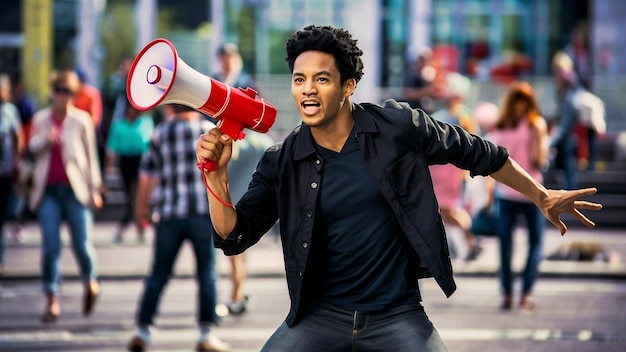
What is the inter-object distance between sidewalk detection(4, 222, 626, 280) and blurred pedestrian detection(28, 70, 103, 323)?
239cm

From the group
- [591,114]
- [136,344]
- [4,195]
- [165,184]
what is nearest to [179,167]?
[165,184]

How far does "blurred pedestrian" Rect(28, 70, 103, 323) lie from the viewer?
9.74 meters

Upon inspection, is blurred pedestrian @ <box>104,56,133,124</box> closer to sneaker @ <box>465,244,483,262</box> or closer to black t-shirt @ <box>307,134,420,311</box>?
sneaker @ <box>465,244,483,262</box>

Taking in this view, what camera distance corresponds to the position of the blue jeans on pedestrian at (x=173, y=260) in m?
8.26

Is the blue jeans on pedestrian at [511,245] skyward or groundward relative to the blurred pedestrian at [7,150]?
groundward

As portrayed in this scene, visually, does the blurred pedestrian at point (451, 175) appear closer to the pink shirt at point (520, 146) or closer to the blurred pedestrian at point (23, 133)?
the pink shirt at point (520, 146)

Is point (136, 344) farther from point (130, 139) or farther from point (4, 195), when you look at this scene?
point (130, 139)

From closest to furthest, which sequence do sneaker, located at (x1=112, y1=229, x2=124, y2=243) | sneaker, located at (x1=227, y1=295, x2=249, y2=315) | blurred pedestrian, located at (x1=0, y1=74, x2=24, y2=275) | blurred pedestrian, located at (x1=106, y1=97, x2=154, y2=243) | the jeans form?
1. sneaker, located at (x1=227, y1=295, x2=249, y2=315)
2. blurred pedestrian, located at (x1=0, y1=74, x2=24, y2=275)
3. the jeans
4. sneaker, located at (x1=112, y1=229, x2=124, y2=243)
5. blurred pedestrian, located at (x1=106, y1=97, x2=154, y2=243)

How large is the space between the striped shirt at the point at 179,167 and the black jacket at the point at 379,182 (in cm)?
376

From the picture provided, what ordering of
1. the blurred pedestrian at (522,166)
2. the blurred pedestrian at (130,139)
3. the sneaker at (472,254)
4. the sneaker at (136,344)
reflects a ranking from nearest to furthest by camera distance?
the sneaker at (136,344) < the blurred pedestrian at (522,166) < the sneaker at (472,254) < the blurred pedestrian at (130,139)

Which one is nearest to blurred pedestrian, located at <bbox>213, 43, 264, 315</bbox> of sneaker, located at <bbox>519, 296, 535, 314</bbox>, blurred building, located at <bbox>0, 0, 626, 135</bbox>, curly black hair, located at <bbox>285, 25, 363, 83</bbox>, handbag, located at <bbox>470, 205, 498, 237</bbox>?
sneaker, located at <bbox>519, 296, 535, 314</bbox>

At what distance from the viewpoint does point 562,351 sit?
8516 mm

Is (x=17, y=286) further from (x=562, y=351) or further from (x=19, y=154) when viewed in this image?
(x=562, y=351)

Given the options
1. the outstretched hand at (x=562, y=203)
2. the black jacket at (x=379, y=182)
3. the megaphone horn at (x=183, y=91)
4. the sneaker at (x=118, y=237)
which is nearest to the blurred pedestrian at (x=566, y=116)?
the sneaker at (x=118, y=237)
